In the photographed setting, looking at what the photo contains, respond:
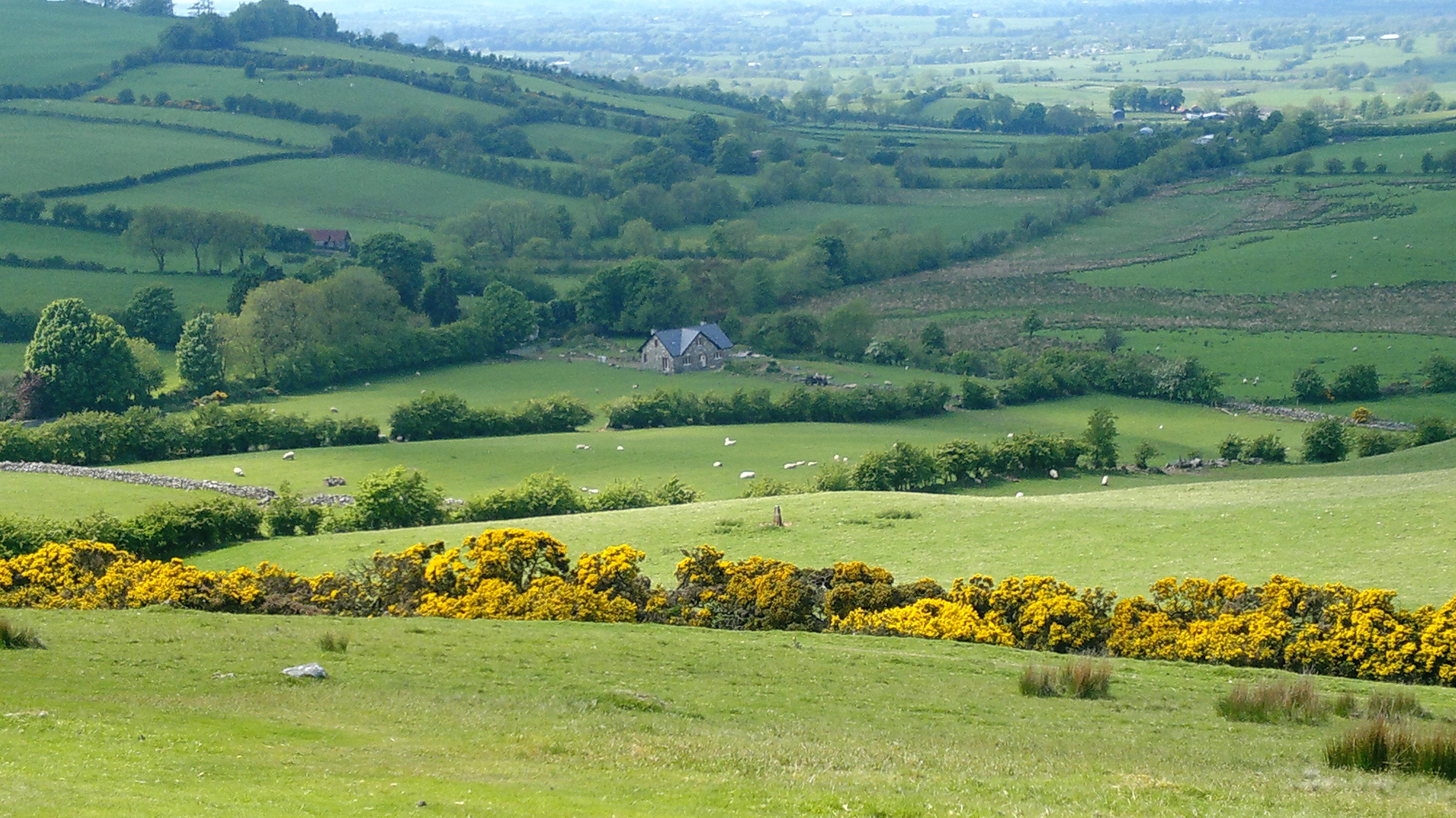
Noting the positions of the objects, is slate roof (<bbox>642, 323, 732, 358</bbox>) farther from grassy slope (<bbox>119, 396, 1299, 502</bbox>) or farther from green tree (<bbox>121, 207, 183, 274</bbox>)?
green tree (<bbox>121, 207, 183, 274</bbox>)

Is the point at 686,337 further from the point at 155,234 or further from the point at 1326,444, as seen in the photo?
the point at 1326,444

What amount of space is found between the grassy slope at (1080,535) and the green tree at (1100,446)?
498 inches

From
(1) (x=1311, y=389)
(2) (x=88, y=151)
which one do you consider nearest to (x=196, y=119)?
(2) (x=88, y=151)

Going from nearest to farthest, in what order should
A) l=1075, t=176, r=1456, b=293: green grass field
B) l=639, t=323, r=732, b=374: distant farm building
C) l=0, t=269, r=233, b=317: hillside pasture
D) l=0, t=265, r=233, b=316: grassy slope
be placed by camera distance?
l=639, t=323, r=732, b=374: distant farm building < l=0, t=269, r=233, b=317: hillside pasture < l=0, t=265, r=233, b=316: grassy slope < l=1075, t=176, r=1456, b=293: green grass field

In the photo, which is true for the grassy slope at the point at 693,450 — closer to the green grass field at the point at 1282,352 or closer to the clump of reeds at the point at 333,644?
the green grass field at the point at 1282,352

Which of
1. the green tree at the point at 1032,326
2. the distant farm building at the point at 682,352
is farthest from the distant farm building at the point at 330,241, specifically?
the green tree at the point at 1032,326

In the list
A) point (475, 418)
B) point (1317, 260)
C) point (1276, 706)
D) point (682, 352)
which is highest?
point (1317, 260)

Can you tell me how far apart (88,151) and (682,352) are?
3065 inches

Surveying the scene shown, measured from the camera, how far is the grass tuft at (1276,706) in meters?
22.3

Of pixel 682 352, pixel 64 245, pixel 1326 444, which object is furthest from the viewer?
pixel 64 245

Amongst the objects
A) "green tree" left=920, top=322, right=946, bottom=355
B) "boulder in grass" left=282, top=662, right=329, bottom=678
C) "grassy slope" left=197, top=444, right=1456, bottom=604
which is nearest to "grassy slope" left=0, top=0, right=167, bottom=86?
"green tree" left=920, top=322, right=946, bottom=355

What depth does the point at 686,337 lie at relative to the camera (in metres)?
96.7

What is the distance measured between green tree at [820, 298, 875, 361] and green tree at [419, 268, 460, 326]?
105ft

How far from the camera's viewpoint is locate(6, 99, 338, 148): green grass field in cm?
14588
